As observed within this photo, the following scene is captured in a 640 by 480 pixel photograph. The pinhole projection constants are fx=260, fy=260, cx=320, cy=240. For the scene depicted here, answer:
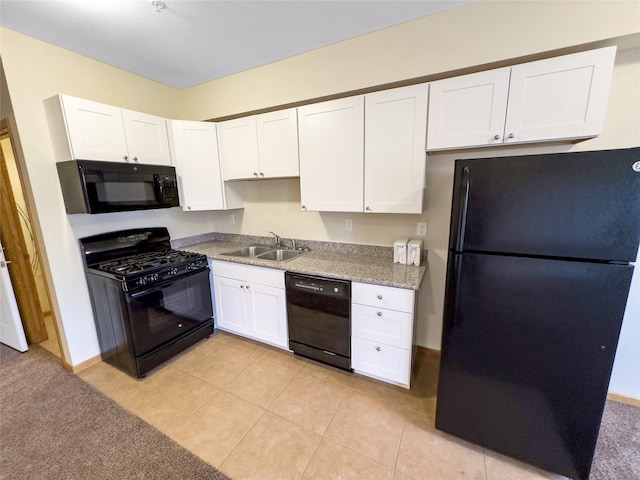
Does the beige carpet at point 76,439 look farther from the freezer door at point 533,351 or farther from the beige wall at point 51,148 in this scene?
the freezer door at point 533,351

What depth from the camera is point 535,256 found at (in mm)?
1247

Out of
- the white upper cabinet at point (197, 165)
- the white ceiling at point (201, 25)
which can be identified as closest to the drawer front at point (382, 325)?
the white upper cabinet at point (197, 165)

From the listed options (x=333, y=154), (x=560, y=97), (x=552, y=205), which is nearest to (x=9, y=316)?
(x=333, y=154)

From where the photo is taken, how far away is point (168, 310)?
7.66 feet

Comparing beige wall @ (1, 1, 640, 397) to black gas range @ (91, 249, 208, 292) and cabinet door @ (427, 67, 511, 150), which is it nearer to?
cabinet door @ (427, 67, 511, 150)

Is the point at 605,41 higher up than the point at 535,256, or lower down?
higher up

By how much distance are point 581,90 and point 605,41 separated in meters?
0.29

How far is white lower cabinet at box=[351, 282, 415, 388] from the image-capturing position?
1854mm

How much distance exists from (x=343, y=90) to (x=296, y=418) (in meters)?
2.45

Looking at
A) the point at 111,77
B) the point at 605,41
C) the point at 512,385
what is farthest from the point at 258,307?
the point at 605,41

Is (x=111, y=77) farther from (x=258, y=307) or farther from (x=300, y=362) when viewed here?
(x=300, y=362)

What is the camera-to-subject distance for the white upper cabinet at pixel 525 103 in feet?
4.64

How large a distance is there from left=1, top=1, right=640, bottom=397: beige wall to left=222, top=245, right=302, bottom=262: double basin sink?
0.21 metres

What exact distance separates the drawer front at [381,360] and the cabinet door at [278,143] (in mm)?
1577
